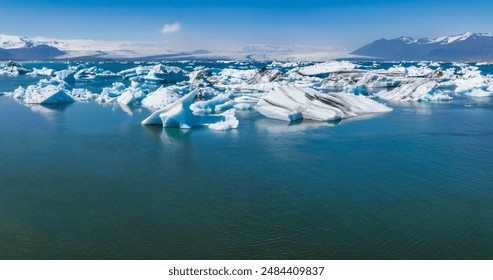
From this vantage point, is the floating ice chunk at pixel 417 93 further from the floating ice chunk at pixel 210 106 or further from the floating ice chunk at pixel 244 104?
the floating ice chunk at pixel 210 106

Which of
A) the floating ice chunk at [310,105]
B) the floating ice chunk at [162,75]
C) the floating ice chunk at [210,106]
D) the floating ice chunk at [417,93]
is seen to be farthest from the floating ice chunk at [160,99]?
the floating ice chunk at [162,75]

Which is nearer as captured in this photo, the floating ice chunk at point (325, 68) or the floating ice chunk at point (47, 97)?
the floating ice chunk at point (47, 97)

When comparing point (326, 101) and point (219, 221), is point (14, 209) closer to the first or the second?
point (219, 221)

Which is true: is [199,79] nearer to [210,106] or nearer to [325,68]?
[325,68]

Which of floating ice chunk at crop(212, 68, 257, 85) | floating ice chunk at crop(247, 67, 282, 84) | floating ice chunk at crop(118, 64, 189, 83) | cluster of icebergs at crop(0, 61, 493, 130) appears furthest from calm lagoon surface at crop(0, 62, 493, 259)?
floating ice chunk at crop(118, 64, 189, 83)

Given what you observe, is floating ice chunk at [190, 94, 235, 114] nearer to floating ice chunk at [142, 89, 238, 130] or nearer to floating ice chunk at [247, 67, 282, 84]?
floating ice chunk at [142, 89, 238, 130]

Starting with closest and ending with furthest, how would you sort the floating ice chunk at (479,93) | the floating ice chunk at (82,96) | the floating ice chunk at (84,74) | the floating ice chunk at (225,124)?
the floating ice chunk at (225,124), the floating ice chunk at (82,96), the floating ice chunk at (479,93), the floating ice chunk at (84,74)

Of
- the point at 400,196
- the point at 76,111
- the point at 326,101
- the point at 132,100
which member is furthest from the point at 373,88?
the point at 400,196
